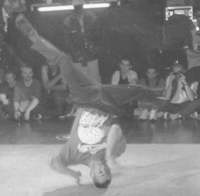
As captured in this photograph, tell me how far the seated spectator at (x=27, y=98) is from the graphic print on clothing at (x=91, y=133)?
428cm

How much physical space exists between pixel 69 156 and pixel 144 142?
200cm

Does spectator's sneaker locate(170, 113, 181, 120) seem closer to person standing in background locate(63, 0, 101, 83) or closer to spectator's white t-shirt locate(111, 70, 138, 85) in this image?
spectator's white t-shirt locate(111, 70, 138, 85)

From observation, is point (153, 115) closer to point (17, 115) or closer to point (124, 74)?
point (124, 74)

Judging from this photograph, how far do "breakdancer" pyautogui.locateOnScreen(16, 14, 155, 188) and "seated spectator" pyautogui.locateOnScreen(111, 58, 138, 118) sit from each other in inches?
145

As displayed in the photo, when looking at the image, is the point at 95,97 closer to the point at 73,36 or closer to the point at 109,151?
the point at 109,151

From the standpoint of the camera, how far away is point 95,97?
4.66 m

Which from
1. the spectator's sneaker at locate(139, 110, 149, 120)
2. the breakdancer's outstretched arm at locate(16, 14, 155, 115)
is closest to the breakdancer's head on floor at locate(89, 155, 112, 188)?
the breakdancer's outstretched arm at locate(16, 14, 155, 115)

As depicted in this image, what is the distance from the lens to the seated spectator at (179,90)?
8.12 m

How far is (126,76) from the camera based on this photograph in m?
8.49

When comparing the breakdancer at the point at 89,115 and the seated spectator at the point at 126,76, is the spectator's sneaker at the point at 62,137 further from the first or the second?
the breakdancer at the point at 89,115

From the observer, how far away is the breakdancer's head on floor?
4.26 m

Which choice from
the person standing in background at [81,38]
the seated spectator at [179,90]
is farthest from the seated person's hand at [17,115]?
the seated spectator at [179,90]

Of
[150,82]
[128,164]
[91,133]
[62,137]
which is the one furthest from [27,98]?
[91,133]

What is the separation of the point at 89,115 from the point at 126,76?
396cm
